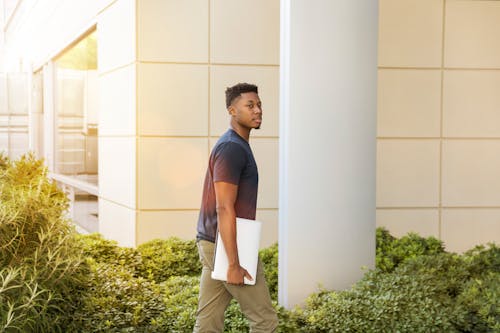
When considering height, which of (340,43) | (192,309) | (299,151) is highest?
(340,43)

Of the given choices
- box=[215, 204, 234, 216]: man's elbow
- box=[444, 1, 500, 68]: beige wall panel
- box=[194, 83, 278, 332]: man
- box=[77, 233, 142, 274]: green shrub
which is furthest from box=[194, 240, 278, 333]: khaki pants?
box=[444, 1, 500, 68]: beige wall panel

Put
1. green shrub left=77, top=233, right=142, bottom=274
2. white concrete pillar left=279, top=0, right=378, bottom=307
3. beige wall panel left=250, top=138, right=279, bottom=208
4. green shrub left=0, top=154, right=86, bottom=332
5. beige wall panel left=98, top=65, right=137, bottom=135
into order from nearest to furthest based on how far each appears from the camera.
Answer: green shrub left=0, top=154, right=86, bottom=332
white concrete pillar left=279, top=0, right=378, bottom=307
green shrub left=77, top=233, right=142, bottom=274
beige wall panel left=250, top=138, right=279, bottom=208
beige wall panel left=98, top=65, right=137, bottom=135

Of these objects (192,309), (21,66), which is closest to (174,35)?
(192,309)

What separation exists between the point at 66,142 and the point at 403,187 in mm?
10049

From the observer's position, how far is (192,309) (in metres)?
6.40

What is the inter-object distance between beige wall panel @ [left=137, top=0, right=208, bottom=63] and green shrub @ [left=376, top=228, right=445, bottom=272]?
Result: 11.3 feet

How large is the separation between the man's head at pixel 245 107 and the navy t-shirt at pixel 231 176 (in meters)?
0.10

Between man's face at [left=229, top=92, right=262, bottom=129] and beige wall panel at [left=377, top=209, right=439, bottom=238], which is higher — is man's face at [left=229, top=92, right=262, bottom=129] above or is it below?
above

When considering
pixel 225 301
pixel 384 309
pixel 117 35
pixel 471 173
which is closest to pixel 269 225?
pixel 471 173

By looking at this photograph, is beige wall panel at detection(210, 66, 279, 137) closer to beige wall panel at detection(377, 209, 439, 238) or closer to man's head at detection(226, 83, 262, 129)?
beige wall panel at detection(377, 209, 439, 238)

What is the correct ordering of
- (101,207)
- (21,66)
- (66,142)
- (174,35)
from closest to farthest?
(174,35) < (101,207) < (66,142) < (21,66)

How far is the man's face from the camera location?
4887 mm

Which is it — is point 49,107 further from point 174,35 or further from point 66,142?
point 174,35

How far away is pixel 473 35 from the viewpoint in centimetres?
1042
